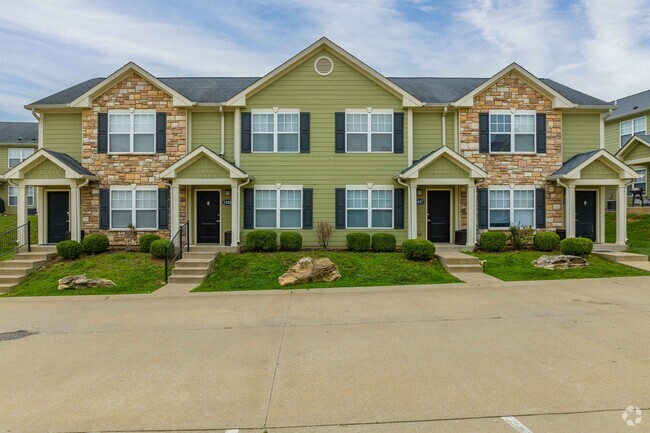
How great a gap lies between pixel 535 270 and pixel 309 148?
894 cm

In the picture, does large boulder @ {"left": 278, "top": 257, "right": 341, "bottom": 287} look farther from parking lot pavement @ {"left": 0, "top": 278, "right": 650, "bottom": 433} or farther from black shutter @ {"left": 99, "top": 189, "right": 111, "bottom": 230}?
black shutter @ {"left": 99, "top": 189, "right": 111, "bottom": 230}

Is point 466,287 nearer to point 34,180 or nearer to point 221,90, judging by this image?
point 221,90

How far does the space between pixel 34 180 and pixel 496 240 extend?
17082 millimetres

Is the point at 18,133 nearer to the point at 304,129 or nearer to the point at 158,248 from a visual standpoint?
the point at 158,248

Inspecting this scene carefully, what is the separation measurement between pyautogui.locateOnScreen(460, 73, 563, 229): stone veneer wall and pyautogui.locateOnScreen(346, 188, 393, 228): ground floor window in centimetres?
392

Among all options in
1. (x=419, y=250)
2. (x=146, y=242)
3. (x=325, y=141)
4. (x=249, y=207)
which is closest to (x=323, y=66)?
(x=325, y=141)

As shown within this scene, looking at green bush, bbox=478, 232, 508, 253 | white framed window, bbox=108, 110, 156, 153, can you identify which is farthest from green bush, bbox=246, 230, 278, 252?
green bush, bbox=478, 232, 508, 253

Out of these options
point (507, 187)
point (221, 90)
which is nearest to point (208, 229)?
point (221, 90)

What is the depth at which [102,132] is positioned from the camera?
49.5 feet

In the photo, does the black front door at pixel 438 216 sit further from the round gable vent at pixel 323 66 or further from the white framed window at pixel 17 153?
the white framed window at pixel 17 153

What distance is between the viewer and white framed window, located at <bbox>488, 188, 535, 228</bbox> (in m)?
15.3

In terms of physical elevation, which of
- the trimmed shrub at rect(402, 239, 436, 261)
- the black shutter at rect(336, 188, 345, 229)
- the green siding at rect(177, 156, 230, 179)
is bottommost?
the trimmed shrub at rect(402, 239, 436, 261)

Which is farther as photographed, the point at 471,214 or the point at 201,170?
the point at 471,214

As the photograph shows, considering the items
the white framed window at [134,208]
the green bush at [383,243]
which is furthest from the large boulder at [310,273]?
the white framed window at [134,208]
